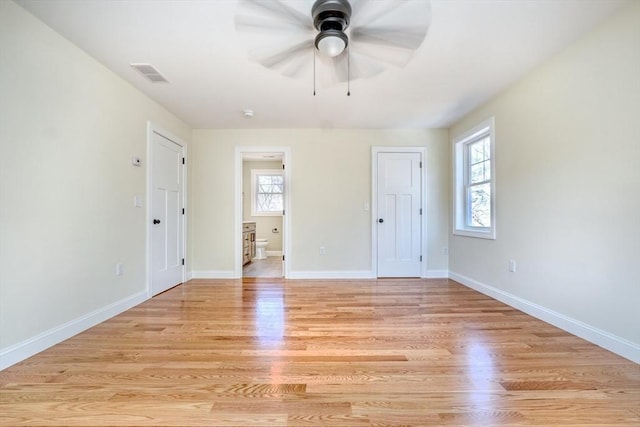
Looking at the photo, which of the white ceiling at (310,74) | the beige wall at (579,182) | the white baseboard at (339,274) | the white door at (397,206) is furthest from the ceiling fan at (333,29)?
the white baseboard at (339,274)

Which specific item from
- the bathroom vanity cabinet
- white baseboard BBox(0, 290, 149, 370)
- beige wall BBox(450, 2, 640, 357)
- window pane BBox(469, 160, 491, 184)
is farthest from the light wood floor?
the bathroom vanity cabinet

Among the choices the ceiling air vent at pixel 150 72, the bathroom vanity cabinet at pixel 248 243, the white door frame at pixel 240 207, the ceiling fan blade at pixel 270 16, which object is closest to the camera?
the ceiling fan blade at pixel 270 16

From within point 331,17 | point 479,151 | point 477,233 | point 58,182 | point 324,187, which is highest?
point 331,17

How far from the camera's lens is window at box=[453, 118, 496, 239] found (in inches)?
126

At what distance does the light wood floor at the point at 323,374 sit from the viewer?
4.23 ft

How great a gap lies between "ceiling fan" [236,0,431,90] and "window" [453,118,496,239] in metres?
1.82

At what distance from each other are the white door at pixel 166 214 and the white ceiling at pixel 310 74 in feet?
1.84

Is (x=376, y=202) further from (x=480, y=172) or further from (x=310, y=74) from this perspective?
(x=310, y=74)

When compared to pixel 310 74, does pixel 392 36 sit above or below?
below

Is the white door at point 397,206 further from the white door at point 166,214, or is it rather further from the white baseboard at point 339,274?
the white door at point 166,214

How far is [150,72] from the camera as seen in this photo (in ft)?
8.24

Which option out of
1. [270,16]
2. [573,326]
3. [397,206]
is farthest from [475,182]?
[270,16]

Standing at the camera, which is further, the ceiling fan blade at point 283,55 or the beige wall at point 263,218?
the beige wall at point 263,218

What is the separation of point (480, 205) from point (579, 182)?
1.50 m
